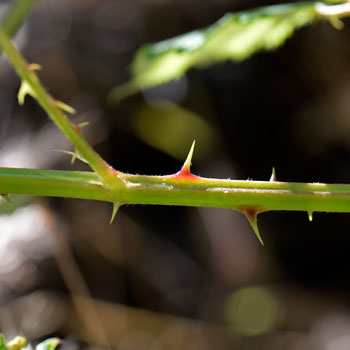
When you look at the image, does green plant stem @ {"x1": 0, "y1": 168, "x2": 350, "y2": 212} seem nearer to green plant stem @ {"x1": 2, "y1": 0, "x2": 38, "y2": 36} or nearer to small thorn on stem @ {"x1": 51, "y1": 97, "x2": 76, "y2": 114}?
small thorn on stem @ {"x1": 51, "y1": 97, "x2": 76, "y2": 114}

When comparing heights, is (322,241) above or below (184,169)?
below

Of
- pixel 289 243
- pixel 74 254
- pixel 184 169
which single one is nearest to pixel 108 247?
pixel 74 254

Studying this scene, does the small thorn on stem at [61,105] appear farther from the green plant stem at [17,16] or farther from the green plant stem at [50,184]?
the green plant stem at [17,16]

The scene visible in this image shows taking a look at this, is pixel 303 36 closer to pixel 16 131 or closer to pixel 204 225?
pixel 204 225

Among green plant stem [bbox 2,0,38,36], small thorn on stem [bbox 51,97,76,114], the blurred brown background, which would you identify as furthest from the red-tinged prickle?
the blurred brown background

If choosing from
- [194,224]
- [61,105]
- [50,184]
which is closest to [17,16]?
[61,105]

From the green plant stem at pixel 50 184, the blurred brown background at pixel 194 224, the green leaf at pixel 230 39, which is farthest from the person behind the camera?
the blurred brown background at pixel 194 224

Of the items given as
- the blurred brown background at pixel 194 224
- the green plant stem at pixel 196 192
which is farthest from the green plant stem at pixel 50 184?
the blurred brown background at pixel 194 224
